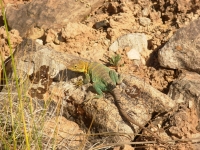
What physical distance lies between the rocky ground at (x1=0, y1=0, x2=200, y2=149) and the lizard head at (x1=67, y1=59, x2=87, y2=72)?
0.49 meters

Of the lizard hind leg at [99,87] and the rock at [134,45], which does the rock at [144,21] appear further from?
the lizard hind leg at [99,87]

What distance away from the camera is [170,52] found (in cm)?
402

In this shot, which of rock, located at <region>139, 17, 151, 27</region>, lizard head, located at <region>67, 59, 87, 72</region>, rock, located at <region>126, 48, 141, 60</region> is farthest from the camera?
rock, located at <region>139, 17, 151, 27</region>

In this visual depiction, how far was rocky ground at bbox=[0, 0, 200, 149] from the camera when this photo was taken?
3314mm

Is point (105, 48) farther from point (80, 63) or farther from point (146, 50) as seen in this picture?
point (80, 63)

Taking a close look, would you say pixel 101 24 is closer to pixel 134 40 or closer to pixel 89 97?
pixel 134 40

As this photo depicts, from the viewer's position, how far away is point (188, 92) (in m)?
3.37

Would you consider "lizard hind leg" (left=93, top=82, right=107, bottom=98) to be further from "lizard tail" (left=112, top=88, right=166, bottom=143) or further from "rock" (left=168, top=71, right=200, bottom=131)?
"rock" (left=168, top=71, right=200, bottom=131)

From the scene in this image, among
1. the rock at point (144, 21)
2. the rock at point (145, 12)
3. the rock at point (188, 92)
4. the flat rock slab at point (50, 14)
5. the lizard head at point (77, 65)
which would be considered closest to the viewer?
the rock at point (188, 92)

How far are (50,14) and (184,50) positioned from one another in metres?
2.40

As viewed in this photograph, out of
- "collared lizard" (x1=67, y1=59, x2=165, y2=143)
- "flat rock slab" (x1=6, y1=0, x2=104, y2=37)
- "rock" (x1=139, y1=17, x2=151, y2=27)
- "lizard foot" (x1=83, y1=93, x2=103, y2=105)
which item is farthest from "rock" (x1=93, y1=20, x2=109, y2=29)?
"lizard foot" (x1=83, y1=93, x2=103, y2=105)

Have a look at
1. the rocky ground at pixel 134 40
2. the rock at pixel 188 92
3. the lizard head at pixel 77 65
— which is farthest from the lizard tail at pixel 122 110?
the lizard head at pixel 77 65

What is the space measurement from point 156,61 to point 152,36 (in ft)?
1.66

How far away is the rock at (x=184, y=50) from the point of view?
390cm
